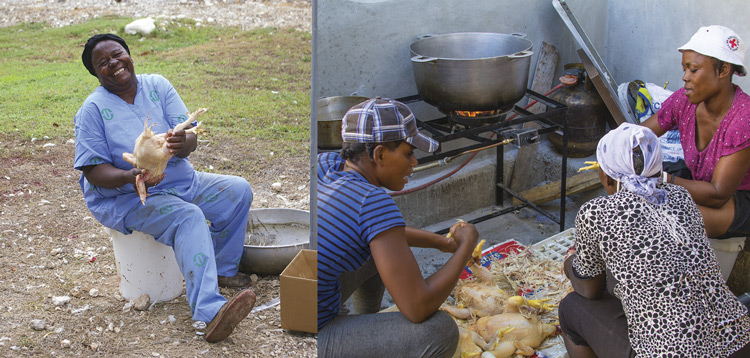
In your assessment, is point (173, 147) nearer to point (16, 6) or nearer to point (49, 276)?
point (49, 276)

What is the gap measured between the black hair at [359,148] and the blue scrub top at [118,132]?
1303mm

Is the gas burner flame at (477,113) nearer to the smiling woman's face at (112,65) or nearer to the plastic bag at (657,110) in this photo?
the plastic bag at (657,110)

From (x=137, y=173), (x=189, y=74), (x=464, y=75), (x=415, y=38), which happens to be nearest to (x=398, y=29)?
(x=415, y=38)

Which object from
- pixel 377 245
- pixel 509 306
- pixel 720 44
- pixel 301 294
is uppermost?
pixel 720 44

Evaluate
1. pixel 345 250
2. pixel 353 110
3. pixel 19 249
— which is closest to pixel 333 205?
pixel 345 250

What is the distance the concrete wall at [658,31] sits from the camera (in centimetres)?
262

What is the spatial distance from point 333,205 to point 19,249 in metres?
2.31

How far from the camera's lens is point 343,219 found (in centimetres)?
180

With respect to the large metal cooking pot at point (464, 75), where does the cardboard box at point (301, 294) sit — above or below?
below

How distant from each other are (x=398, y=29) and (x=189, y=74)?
2434 mm

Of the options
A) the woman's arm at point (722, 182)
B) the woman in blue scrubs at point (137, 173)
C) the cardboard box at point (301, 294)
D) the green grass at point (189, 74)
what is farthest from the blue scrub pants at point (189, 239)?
the woman's arm at point (722, 182)

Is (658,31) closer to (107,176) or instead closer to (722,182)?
(722,182)

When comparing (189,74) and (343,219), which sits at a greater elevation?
(189,74)

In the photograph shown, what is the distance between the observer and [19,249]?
3.32 metres
